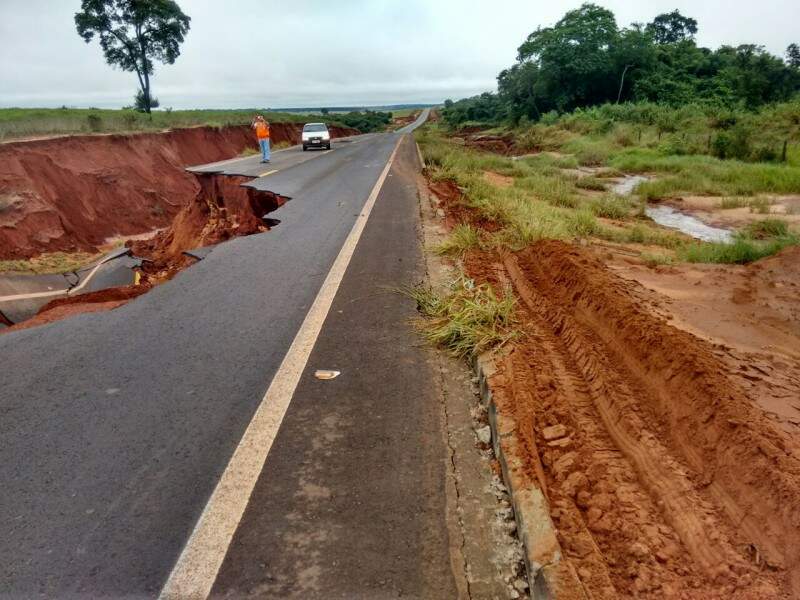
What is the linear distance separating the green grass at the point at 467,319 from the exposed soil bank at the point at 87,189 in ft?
40.2

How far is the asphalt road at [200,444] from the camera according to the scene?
250cm

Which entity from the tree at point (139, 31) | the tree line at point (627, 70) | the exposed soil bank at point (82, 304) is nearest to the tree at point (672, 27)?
the tree line at point (627, 70)

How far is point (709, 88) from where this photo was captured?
140 feet

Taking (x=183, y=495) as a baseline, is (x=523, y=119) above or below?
above

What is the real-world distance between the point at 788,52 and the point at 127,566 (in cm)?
7440

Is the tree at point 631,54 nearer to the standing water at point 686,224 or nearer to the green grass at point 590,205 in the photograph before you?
the green grass at point 590,205

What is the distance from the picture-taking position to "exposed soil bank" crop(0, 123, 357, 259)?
14594mm

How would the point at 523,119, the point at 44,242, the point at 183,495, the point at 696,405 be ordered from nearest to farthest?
the point at 183,495, the point at 696,405, the point at 44,242, the point at 523,119

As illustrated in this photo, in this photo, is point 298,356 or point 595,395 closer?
point 595,395

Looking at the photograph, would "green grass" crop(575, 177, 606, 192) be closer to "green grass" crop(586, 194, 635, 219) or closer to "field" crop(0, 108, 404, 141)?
"green grass" crop(586, 194, 635, 219)

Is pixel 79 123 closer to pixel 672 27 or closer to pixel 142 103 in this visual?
pixel 142 103

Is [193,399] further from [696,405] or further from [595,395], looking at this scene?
[696,405]

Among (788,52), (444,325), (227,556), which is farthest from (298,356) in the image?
(788,52)

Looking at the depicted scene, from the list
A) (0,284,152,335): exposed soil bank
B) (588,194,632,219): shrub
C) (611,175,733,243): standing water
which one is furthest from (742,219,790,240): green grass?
(0,284,152,335): exposed soil bank
